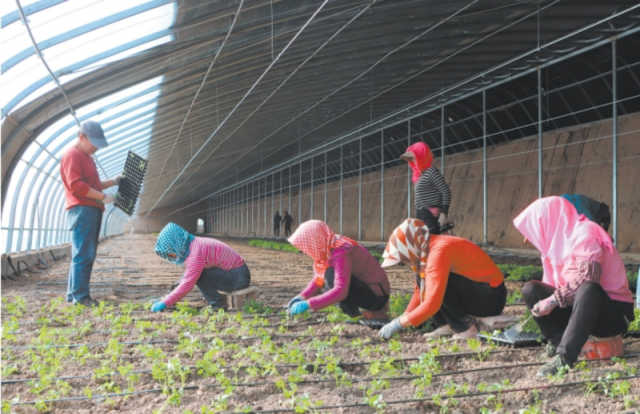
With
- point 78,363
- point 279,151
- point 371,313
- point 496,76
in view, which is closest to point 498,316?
point 371,313

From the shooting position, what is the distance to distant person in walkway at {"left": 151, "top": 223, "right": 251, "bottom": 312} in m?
5.07

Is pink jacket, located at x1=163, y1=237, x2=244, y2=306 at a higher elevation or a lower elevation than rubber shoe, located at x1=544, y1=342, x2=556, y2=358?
higher

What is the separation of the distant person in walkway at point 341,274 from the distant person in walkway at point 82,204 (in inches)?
91.5

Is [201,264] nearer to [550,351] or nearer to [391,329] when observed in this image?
[391,329]

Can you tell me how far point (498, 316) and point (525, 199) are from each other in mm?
14653

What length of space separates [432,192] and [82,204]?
3546 mm

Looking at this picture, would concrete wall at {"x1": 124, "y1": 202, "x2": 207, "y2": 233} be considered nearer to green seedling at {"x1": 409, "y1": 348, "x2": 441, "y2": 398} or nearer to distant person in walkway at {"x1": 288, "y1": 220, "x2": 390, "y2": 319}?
distant person in walkway at {"x1": 288, "y1": 220, "x2": 390, "y2": 319}

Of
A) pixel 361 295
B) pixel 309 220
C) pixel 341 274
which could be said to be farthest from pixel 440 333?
pixel 309 220

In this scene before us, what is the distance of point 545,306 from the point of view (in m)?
2.95

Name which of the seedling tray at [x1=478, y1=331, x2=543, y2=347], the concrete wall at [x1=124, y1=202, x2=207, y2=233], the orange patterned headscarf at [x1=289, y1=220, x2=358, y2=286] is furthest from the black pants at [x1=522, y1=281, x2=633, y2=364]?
the concrete wall at [x1=124, y1=202, x2=207, y2=233]

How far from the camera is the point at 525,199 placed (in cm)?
Answer: 1759

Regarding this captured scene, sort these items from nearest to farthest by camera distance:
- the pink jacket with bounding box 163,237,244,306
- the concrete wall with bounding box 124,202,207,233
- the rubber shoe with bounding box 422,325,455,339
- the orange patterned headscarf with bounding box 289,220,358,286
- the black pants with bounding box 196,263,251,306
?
1. the rubber shoe with bounding box 422,325,455,339
2. the orange patterned headscarf with bounding box 289,220,358,286
3. the pink jacket with bounding box 163,237,244,306
4. the black pants with bounding box 196,263,251,306
5. the concrete wall with bounding box 124,202,207,233

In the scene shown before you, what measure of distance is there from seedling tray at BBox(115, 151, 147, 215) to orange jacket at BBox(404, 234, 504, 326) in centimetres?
369

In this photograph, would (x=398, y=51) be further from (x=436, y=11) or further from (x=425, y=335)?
(x=425, y=335)
